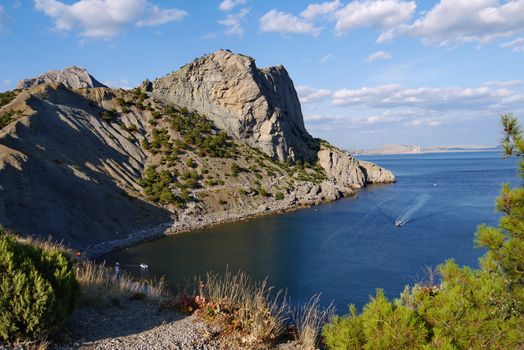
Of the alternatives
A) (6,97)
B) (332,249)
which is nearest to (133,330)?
(332,249)

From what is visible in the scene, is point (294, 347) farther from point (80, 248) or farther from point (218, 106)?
point (218, 106)

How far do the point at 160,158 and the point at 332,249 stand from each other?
104ft

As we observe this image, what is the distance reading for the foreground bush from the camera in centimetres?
757

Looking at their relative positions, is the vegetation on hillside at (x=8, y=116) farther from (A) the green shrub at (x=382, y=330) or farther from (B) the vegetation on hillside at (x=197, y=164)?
(A) the green shrub at (x=382, y=330)

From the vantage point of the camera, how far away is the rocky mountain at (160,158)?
1462 inches

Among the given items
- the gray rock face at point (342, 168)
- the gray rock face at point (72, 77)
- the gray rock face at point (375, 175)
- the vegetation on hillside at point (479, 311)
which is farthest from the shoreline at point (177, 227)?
the gray rock face at point (72, 77)

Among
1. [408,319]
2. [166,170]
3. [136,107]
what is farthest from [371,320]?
[136,107]

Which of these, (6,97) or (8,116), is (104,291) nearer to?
(8,116)

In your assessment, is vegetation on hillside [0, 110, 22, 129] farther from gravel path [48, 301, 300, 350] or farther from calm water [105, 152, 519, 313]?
gravel path [48, 301, 300, 350]

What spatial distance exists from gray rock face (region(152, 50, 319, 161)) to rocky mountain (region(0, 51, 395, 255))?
209mm

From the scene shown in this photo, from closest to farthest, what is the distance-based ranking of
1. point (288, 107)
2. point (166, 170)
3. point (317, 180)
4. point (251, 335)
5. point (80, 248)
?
point (251, 335) → point (80, 248) → point (166, 170) → point (317, 180) → point (288, 107)

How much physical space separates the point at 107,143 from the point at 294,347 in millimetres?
53692

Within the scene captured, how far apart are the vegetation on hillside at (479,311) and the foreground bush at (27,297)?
5342 millimetres

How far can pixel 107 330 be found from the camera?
917cm
